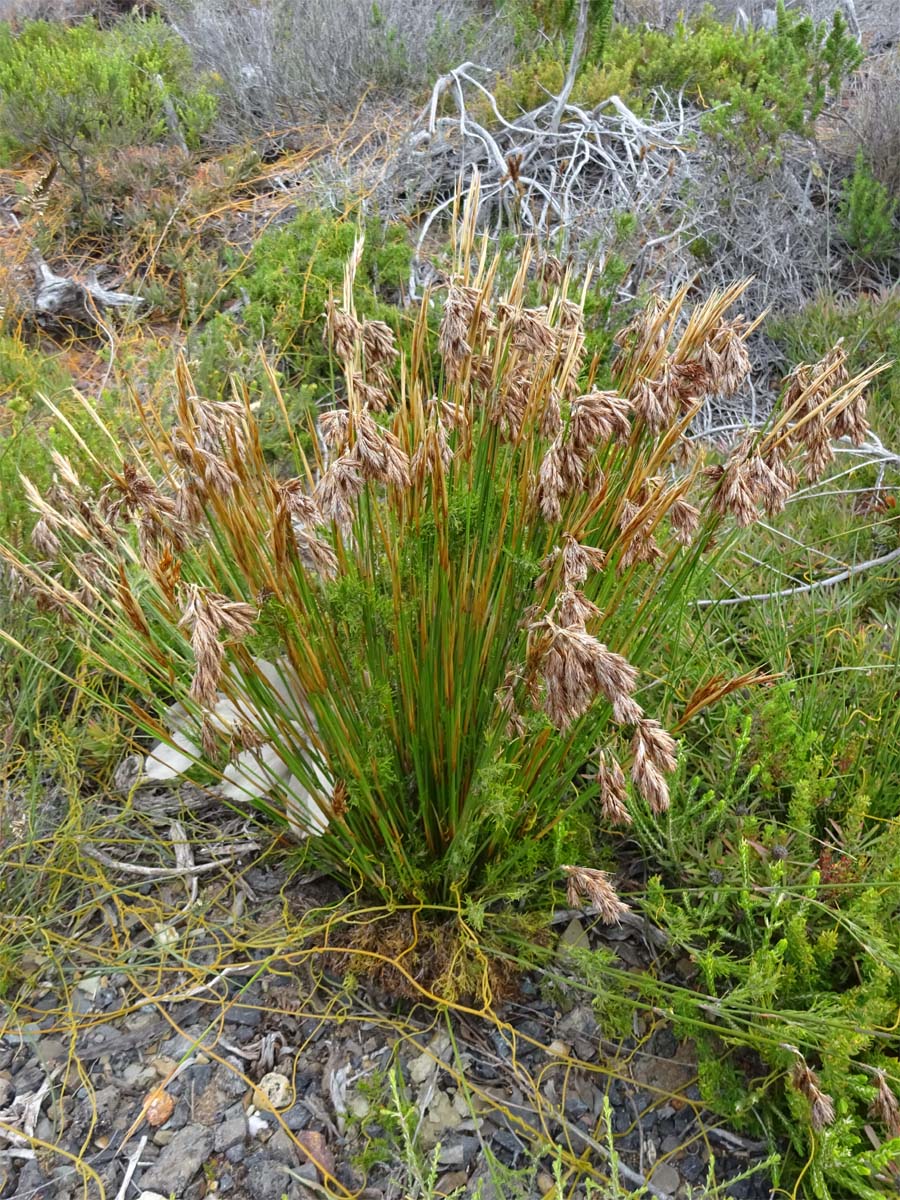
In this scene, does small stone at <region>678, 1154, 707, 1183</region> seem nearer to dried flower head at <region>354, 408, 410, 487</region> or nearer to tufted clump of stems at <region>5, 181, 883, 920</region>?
tufted clump of stems at <region>5, 181, 883, 920</region>

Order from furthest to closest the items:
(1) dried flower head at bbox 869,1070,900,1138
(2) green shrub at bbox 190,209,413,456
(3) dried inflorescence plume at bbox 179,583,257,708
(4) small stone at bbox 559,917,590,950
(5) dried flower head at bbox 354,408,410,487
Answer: (2) green shrub at bbox 190,209,413,456, (4) small stone at bbox 559,917,590,950, (1) dried flower head at bbox 869,1070,900,1138, (5) dried flower head at bbox 354,408,410,487, (3) dried inflorescence plume at bbox 179,583,257,708

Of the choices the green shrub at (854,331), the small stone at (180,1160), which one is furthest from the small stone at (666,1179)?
the green shrub at (854,331)

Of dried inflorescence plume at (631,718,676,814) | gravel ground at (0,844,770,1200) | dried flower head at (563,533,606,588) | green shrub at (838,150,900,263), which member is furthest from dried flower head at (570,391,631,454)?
green shrub at (838,150,900,263)

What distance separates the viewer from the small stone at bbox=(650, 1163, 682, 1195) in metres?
1.64

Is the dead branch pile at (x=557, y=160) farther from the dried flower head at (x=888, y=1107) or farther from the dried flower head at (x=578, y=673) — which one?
the dried flower head at (x=888, y=1107)

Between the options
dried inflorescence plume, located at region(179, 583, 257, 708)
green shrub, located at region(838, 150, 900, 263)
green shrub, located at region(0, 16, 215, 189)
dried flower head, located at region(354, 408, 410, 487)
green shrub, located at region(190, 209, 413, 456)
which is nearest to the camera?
dried inflorescence plume, located at region(179, 583, 257, 708)

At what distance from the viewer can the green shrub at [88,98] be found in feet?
17.1

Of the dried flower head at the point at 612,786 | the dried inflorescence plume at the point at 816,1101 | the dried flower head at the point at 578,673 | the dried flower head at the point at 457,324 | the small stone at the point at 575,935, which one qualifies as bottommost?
the small stone at the point at 575,935

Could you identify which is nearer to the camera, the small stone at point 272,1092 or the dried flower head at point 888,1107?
the dried flower head at point 888,1107

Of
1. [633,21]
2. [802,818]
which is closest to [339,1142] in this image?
[802,818]

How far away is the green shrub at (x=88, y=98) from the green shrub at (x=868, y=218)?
3900mm

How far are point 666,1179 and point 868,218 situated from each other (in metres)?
4.39

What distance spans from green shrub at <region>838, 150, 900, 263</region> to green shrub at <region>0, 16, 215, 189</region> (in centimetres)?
390

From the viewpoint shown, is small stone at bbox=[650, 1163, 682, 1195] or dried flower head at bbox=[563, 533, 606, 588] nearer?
dried flower head at bbox=[563, 533, 606, 588]
